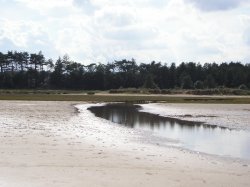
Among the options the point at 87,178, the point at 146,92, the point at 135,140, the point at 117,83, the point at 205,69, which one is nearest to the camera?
the point at 87,178

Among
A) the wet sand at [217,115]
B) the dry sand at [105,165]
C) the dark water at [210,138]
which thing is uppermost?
the dry sand at [105,165]

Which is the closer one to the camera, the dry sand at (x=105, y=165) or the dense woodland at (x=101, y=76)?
the dry sand at (x=105, y=165)

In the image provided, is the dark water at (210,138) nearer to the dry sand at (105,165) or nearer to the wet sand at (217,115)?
the dry sand at (105,165)

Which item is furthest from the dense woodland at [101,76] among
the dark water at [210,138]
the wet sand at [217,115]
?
the dark water at [210,138]

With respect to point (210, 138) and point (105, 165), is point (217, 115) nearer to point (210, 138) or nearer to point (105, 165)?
point (210, 138)

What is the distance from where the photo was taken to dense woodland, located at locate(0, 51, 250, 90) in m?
158

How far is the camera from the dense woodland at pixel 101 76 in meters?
158

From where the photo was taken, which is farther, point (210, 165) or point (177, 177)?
point (210, 165)

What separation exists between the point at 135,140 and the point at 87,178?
10925 millimetres

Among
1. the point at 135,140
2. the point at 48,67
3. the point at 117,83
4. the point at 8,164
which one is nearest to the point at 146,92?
the point at 117,83

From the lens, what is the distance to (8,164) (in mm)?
14086

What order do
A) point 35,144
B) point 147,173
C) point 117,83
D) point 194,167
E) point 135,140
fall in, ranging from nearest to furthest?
point 147,173 < point 194,167 < point 35,144 < point 135,140 < point 117,83

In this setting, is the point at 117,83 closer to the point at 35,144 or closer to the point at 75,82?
the point at 75,82

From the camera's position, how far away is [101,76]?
165250 millimetres
